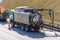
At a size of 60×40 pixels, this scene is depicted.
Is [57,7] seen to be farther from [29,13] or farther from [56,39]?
[56,39]

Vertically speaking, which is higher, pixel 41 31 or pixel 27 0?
pixel 27 0

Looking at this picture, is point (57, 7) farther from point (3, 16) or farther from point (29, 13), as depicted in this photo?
point (29, 13)

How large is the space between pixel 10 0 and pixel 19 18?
2600 cm

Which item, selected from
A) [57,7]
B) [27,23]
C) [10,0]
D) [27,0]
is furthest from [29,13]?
[10,0]

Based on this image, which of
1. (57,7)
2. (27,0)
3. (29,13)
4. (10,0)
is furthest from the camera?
(10,0)

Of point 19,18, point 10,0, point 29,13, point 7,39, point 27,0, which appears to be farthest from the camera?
point 10,0

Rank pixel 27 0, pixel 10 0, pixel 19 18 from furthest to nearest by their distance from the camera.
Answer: pixel 10 0 < pixel 27 0 < pixel 19 18

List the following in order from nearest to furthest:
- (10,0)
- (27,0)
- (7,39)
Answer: (7,39) → (27,0) → (10,0)

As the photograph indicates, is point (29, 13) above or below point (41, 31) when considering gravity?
above

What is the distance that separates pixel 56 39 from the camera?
2486 cm

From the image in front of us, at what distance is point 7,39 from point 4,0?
36515 millimetres

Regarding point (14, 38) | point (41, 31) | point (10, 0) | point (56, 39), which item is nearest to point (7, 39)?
point (14, 38)

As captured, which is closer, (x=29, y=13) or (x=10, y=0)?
(x=29, y=13)

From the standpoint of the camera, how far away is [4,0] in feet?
198
